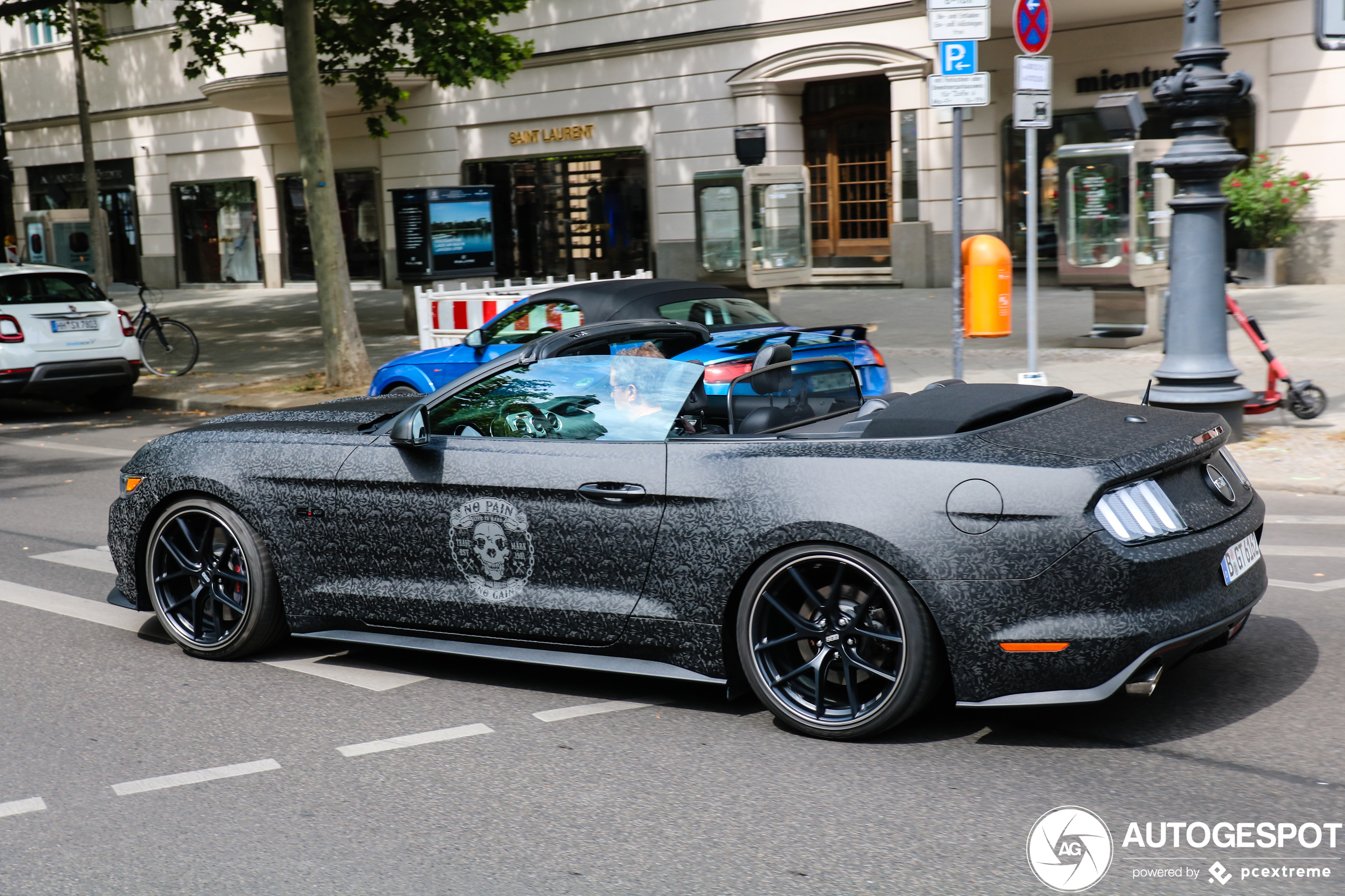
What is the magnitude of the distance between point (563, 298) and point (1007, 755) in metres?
7.04

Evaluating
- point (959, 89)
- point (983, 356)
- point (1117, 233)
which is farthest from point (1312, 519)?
point (1117, 233)

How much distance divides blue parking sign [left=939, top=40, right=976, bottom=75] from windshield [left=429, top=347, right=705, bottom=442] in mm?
5406

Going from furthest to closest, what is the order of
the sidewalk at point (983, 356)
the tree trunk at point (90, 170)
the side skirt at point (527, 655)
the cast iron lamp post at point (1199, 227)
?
1. the tree trunk at point (90, 170)
2. the sidewalk at point (983, 356)
3. the cast iron lamp post at point (1199, 227)
4. the side skirt at point (527, 655)

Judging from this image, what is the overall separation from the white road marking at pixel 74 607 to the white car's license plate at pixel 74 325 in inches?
311

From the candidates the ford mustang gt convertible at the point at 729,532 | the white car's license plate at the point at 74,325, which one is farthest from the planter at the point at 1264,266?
the ford mustang gt convertible at the point at 729,532

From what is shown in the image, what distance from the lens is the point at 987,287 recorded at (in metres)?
13.0

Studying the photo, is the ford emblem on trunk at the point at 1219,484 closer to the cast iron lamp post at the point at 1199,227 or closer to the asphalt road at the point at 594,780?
the asphalt road at the point at 594,780

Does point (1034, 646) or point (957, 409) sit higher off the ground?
point (957, 409)

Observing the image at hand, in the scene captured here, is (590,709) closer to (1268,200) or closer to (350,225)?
(1268,200)

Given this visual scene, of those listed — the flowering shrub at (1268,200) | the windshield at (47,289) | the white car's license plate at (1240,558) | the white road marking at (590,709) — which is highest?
the flowering shrub at (1268,200)

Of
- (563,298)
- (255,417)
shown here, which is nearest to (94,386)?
(563,298)

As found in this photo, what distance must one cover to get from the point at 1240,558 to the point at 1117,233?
11.5 meters

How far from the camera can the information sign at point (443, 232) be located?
19625mm

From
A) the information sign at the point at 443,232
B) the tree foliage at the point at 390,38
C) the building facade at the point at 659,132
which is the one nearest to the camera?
the tree foliage at the point at 390,38
